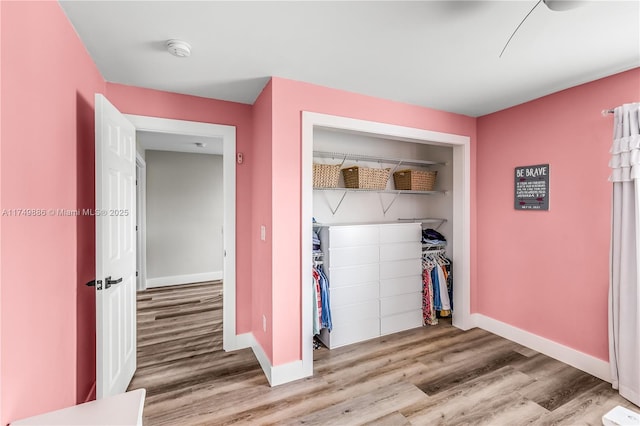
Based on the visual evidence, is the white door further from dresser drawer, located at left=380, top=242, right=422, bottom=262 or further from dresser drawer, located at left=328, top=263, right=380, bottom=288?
dresser drawer, located at left=380, top=242, right=422, bottom=262

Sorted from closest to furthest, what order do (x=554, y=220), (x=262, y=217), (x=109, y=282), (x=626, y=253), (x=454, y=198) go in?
1. (x=109, y=282)
2. (x=626, y=253)
3. (x=262, y=217)
4. (x=554, y=220)
5. (x=454, y=198)

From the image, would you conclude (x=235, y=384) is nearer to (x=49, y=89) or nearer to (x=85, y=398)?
(x=85, y=398)

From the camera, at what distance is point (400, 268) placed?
133 inches

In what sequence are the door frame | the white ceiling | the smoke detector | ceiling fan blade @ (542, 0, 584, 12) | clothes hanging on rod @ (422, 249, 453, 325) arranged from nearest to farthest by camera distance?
ceiling fan blade @ (542, 0, 584, 12)
the white ceiling
the smoke detector
the door frame
clothes hanging on rod @ (422, 249, 453, 325)

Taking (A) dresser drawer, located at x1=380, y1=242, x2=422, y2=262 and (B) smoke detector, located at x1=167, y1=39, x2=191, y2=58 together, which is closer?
(B) smoke detector, located at x1=167, y1=39, x2=191, y2=58

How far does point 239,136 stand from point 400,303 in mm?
2453

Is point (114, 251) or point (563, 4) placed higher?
point (563, 4)

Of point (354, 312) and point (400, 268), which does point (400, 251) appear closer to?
point (400, 268)

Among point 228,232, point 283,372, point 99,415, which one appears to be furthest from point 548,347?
point 99,415

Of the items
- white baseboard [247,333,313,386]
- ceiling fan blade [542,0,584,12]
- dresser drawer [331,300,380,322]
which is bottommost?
white baseboard [247,333,313,386]

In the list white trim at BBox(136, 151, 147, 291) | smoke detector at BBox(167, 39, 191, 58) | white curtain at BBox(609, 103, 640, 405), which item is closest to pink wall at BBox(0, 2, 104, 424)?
smoke detector at BBox(167, 39, 191, 58)

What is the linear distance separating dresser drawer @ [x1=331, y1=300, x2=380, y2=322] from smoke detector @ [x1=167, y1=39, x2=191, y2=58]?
2.43 meters

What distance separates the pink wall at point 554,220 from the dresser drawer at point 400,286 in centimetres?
74

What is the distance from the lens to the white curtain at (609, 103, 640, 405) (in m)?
2.14
